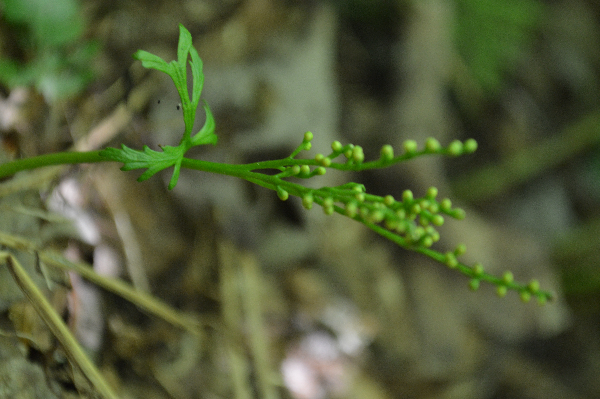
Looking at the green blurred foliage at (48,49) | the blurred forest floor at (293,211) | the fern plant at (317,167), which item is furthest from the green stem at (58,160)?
the green blurred foliage at (48,49)

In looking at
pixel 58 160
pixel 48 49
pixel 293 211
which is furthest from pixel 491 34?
pixel 58 160

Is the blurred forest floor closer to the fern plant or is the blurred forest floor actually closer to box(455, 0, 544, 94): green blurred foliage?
box(455, 0, 544, 94): green blurred foliage

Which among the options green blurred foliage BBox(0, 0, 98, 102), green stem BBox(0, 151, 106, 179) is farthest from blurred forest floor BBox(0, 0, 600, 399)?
green stem BBox(0, 151, 106, 179)

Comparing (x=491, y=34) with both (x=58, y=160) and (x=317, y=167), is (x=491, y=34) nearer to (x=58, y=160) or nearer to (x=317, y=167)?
(x=317, y=167)

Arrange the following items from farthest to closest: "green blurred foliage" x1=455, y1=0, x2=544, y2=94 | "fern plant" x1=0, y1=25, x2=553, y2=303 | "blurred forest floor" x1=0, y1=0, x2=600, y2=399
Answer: "green blurred foliage" x1=455, y1=0, x2=544, y2=94 → "blurred forest floor" x1=0, y1=0, x2=600, y2=399 → "fern plant" x1=0, y1=25, x2=553, y2=303

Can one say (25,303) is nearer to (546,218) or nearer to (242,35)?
(242,35)

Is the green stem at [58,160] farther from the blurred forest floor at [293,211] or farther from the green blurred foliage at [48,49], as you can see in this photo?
the green blurred foliage at [48,49]

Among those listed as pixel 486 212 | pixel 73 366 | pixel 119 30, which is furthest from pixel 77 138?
pixel 486 212
